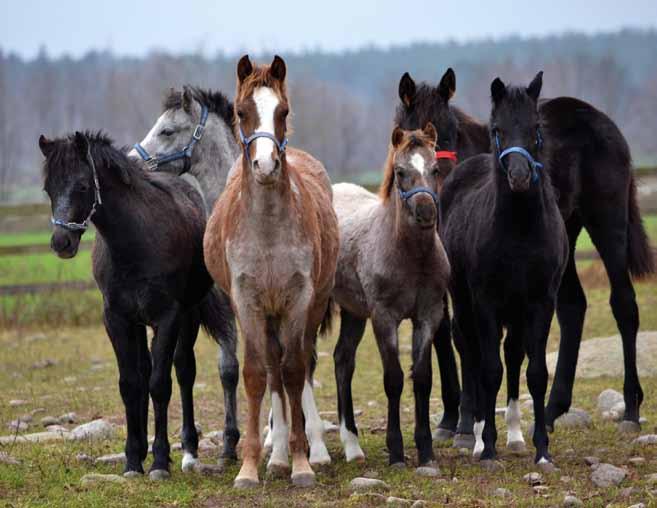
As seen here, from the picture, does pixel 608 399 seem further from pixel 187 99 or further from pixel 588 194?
pixel 187 99

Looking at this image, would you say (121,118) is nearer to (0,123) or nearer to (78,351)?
(0,123)

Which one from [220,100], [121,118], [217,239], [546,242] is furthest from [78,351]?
[121,118]

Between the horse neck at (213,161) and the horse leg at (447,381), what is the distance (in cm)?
203

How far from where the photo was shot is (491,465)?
254 inches

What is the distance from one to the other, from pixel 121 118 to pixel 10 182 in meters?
9.43

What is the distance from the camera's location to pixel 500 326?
700cm

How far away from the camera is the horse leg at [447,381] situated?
780cm

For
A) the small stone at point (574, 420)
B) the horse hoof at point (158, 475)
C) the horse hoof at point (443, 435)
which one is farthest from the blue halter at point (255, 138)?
the small stone at point (574, 420)

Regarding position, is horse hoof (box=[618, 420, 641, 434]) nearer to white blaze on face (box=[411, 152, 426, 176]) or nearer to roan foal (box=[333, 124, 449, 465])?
roan foal (box=[333, 124, 449, 465])

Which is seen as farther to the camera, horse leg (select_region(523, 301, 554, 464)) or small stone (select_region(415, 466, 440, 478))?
horse leg (select_region(523, 301, 554, 464))

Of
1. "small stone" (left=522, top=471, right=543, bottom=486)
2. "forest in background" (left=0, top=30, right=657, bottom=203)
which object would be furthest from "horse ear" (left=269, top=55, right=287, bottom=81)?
"forest in background" (left=0, top=30, right=657, bottom=203)

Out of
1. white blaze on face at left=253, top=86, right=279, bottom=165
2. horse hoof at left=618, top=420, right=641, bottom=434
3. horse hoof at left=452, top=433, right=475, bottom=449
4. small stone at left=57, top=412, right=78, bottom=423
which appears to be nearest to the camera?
white blaze on face at left=253, top=86, right=279, bottom=165

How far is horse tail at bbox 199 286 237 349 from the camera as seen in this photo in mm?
7629

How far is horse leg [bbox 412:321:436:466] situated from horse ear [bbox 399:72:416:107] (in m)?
1.94
